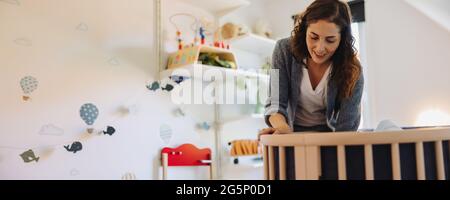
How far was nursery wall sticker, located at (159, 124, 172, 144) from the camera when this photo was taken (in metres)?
1.19

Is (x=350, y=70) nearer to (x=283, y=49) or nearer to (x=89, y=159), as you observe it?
(x=283, y=49)

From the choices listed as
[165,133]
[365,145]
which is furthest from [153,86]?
[365,145]

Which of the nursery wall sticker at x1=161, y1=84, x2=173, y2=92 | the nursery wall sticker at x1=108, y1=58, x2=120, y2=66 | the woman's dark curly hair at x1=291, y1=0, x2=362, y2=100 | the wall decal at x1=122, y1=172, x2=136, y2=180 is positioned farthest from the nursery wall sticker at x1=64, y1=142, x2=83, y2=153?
the woman's dark curly hair at x1=291, y1=0, x2=362, y2=100

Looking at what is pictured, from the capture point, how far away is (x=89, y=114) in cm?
98

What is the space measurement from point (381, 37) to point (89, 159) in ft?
2.45

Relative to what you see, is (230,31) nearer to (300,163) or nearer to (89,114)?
(89,114)

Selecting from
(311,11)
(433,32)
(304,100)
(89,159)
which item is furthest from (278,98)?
(89,159)

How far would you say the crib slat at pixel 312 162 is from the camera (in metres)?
0.40

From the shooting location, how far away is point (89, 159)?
3.08 ft

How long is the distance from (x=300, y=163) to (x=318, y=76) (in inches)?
7.7

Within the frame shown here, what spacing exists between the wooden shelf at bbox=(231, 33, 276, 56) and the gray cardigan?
0.68 m

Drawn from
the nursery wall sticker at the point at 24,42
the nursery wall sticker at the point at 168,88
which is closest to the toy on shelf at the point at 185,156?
the nursery wall sticker at the point at 168,88

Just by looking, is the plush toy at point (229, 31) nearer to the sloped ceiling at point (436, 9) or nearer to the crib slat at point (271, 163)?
the sloped ceiling at point (436, 9)

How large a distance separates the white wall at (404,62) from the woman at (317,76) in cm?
6
